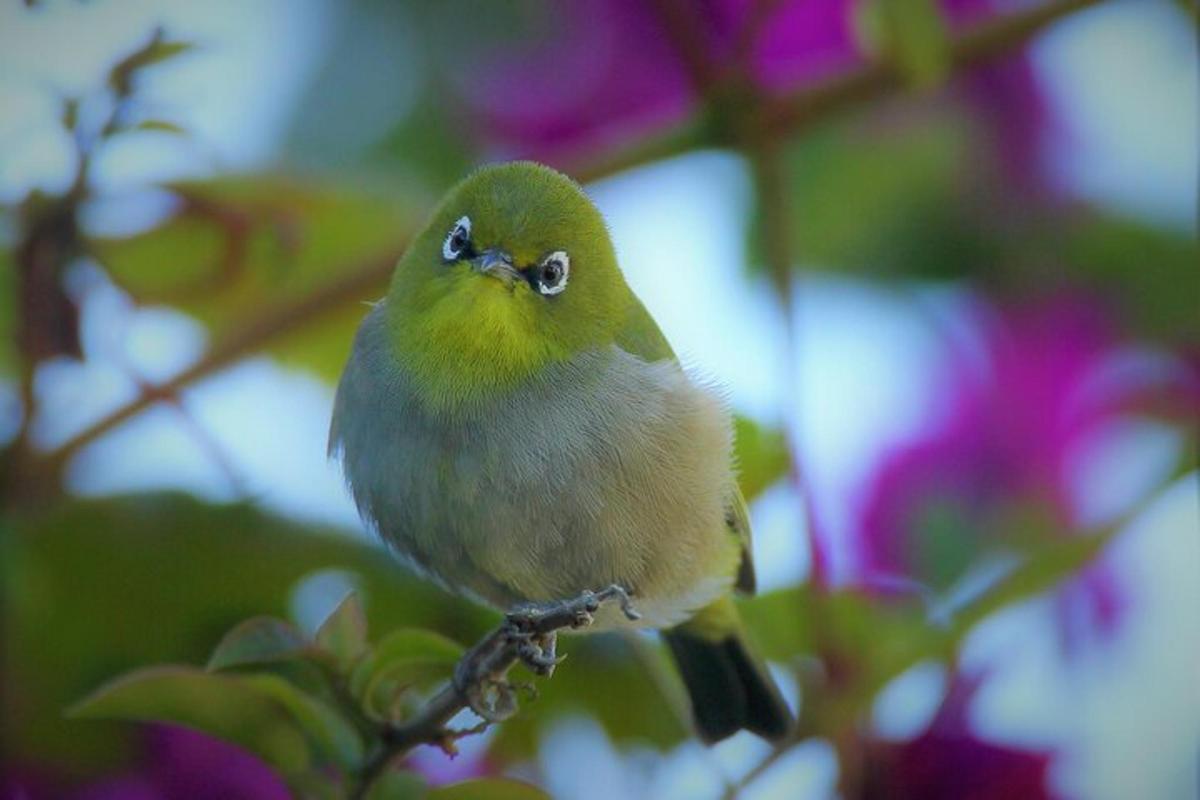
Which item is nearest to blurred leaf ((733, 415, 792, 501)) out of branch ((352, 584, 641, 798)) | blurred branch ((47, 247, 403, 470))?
blurred branch ((47, 247, 403, 470))

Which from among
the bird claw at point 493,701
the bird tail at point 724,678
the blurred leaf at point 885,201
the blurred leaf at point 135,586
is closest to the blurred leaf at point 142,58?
the blurred leaf at point 135,586

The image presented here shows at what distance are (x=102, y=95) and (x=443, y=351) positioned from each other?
13.4 inches

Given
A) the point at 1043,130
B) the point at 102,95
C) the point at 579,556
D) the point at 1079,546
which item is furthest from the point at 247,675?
the point at 1043,130

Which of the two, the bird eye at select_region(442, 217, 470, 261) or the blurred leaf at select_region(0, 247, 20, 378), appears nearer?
the bird eye at select_region(442, 217, 470, 261)

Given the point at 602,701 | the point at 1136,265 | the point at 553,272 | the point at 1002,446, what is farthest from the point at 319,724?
the point at 1136,265

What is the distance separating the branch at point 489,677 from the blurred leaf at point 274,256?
48cm

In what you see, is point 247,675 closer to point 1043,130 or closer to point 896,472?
point 896,472

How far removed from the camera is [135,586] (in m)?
1.56

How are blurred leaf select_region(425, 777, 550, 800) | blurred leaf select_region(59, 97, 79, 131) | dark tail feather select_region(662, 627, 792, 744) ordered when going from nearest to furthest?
blurred leaf select_region(425, 777, 550, 800) < blurred leaf select_region(59, 97, 79, 131) < dark tail feather select_region(662, 627, 792, 744)

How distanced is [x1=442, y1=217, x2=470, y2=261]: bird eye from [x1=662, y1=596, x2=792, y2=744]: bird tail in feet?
1.72

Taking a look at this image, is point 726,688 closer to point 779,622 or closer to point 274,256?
point 779,622

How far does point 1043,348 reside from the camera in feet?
5.98

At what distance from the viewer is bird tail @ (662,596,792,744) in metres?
1.67

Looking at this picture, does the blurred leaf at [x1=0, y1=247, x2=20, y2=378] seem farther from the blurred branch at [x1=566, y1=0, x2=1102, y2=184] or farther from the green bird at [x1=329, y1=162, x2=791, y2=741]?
the blurred branch at [x1=566, y1=0, x2=1102, y2=184]
